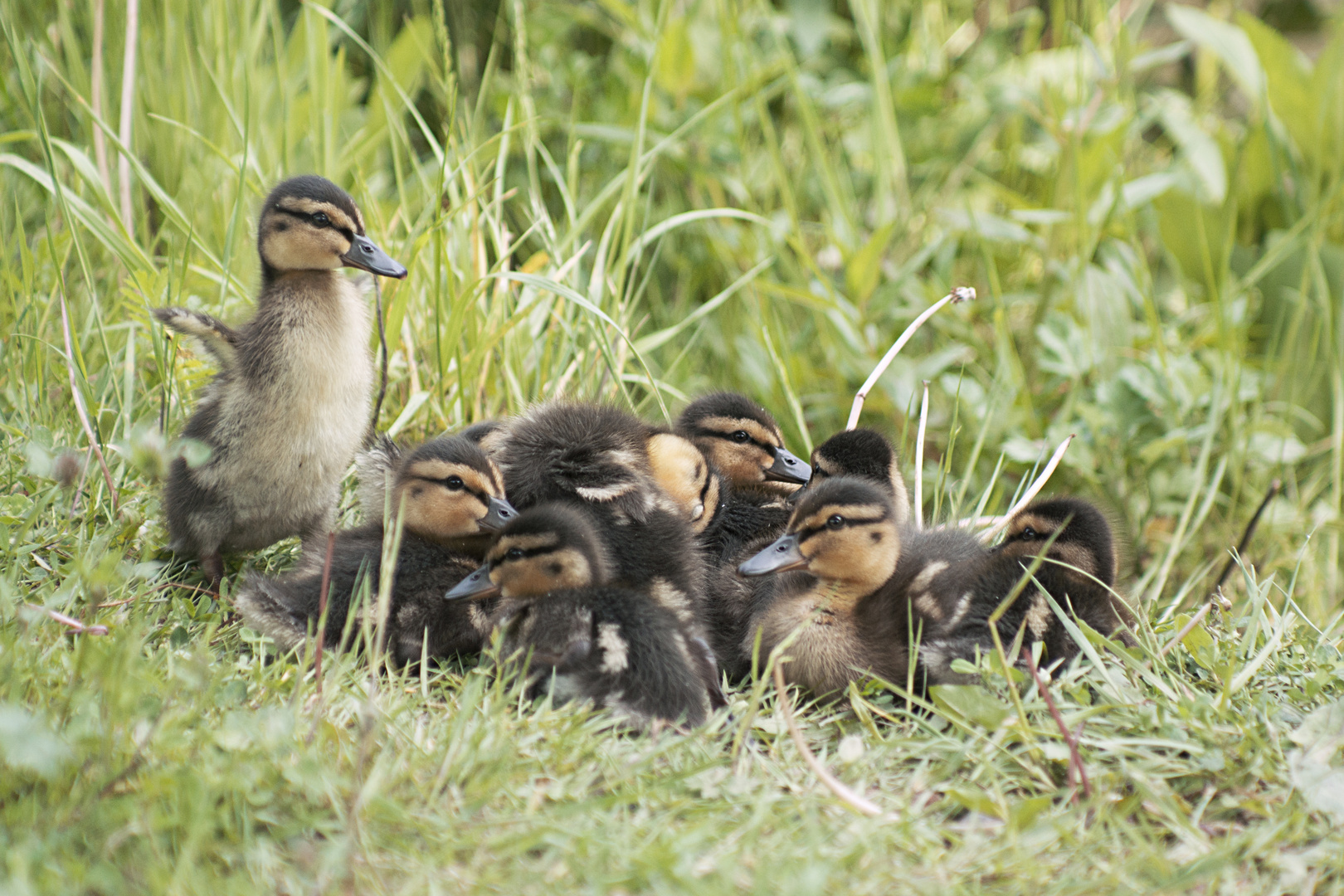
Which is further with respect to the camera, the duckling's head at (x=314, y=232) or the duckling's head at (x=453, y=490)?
the duckling's head at (x=314, y=232)

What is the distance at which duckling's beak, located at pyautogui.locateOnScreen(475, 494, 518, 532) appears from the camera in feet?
8.89

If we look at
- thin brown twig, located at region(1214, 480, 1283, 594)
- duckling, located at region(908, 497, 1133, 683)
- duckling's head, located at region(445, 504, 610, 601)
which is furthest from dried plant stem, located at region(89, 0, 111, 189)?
thin brown twig, located at region(1214, 480, 1283, 594)

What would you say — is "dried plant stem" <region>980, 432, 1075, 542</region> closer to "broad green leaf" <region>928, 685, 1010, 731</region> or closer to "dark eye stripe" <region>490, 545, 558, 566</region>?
"broad green leaf" <region>928, 685, 1010, 731</region>

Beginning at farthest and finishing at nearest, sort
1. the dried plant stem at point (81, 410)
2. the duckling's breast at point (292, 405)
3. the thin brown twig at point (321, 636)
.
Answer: the dried plant stem at point (81, 410) < the duckling's breast at point (292, 405) < the thin brown twig at point (321, 636)

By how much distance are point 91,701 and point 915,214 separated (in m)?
4.93

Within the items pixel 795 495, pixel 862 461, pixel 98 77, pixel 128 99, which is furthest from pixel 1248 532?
pixel 98 77

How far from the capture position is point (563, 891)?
5.74 ft

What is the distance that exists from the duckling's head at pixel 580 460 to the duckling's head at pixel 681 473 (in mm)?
42

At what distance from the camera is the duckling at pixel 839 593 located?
2.67 m

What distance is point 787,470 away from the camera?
3297 mm

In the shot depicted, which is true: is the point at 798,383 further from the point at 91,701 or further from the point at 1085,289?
the point at 91,701

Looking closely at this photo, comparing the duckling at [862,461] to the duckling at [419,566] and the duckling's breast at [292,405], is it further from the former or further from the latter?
the duckling's breast at [292,405]

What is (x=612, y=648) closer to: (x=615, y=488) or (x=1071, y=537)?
(x=615, y=488)

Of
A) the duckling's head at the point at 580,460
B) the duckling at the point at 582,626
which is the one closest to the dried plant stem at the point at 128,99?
the duckling's head at the point at 580,460
